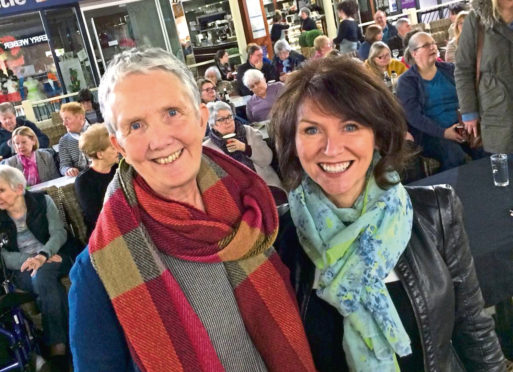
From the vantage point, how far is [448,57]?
5266 millimetres

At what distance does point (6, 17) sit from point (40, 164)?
600 cm

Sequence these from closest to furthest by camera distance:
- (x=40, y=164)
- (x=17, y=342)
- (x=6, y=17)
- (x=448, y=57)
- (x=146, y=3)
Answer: (x=17, y=342) → (x=40, y=164) → (x=448, y=57) → (x=6, y=17) → (x=146, y=3)

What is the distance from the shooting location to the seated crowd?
3.35ft

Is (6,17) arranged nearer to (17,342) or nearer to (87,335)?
(17,342)

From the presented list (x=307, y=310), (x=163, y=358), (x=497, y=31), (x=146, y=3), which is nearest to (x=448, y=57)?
(x=497, y=31)

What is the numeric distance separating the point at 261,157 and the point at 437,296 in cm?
280

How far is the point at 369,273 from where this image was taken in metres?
Result: 1.24

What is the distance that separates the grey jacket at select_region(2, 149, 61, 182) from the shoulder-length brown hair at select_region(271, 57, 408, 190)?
4039 mm

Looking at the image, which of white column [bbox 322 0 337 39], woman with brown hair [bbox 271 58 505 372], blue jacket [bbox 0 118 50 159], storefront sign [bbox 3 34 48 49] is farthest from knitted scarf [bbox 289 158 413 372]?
white column [bbox 322 0 337 39]

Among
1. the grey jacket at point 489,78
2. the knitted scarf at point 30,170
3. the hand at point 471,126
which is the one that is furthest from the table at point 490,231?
the knitted scarf at point 30,170

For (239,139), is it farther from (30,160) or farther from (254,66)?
(254,66)

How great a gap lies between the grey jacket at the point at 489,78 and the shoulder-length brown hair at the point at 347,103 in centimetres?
160

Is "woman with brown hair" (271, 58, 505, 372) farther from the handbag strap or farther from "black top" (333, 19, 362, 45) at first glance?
"black top" (333, 19, 362, 45)

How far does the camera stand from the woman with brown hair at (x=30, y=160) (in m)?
4.71
